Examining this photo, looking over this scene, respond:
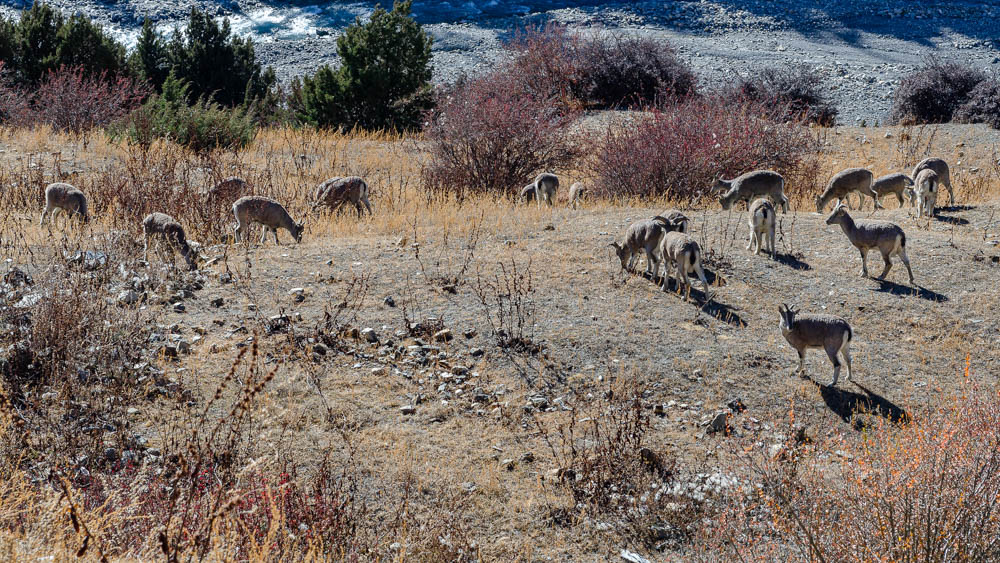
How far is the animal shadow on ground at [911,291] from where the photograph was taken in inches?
376

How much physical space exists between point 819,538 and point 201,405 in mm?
4476

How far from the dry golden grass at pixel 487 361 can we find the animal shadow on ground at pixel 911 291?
0.08m

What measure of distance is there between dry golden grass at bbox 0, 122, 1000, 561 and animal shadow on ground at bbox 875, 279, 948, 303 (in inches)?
3.0

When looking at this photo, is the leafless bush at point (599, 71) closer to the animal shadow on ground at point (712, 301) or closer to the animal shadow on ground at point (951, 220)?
the animal shadow on ground at point (951, 220)

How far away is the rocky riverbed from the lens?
3300 centimetres

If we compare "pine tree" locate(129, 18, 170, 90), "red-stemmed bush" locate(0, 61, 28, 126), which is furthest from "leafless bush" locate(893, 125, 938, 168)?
"pine tree" locate(129, 18, 170, 90)

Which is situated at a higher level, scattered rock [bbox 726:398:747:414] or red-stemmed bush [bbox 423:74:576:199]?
red-stemmed bush [bbox 423:74:576:199]

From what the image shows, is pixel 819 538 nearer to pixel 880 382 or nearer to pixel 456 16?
pixel 880 382

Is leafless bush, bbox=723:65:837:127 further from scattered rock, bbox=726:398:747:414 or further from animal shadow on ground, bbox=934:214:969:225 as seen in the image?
scattered rock, bbox=726:398:747:414

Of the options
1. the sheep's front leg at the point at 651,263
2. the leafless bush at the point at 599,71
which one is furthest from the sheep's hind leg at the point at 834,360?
the leafless bush at the point at 599,71

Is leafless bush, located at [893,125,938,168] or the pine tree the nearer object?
leafless bush, located at [893,125,938,168]

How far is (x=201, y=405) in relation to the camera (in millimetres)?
6820

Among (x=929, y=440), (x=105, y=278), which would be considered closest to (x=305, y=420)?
(x=105, y=278)

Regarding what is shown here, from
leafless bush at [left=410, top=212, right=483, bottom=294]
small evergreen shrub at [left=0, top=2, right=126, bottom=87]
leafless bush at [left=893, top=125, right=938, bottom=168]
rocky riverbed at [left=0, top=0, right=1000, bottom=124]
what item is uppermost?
rocky riverbed at [left=0, top=0, right=1000, bottom=124]
